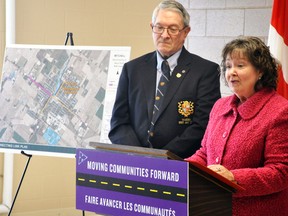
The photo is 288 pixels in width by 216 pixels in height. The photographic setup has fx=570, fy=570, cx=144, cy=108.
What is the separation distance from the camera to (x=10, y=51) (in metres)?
3.58

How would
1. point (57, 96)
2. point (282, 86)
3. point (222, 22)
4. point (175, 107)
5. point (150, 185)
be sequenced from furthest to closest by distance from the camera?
1. point (222, 22)
2. point (57, 96)
3. point (282, 86)
4. point (175, 107)
5. point (150, 185)

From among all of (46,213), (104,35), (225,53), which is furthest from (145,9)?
(225,53)

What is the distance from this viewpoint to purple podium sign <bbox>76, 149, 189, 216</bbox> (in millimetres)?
1668

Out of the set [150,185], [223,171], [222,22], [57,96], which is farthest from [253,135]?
[222,22]

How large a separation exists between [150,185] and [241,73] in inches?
23.1

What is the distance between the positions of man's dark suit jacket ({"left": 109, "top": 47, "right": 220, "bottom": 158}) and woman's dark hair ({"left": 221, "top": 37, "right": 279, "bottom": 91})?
0.68 metres

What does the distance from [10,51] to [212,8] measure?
1452mm

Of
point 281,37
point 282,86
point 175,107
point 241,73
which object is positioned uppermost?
point 281,37

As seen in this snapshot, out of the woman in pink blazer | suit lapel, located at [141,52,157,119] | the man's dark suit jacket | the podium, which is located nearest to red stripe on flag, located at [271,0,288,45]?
the man's dark suit jacket

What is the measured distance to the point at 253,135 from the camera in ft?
6.59

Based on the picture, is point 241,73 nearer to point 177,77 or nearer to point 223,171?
point 223,171

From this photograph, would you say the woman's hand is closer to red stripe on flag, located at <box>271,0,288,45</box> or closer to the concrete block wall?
red stripe on flag, located at <box>271,0,288,45</box>

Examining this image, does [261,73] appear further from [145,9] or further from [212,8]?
[145,9]

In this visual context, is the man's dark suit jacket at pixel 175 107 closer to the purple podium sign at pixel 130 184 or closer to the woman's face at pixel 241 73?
the woman's face at pixel 241 73
